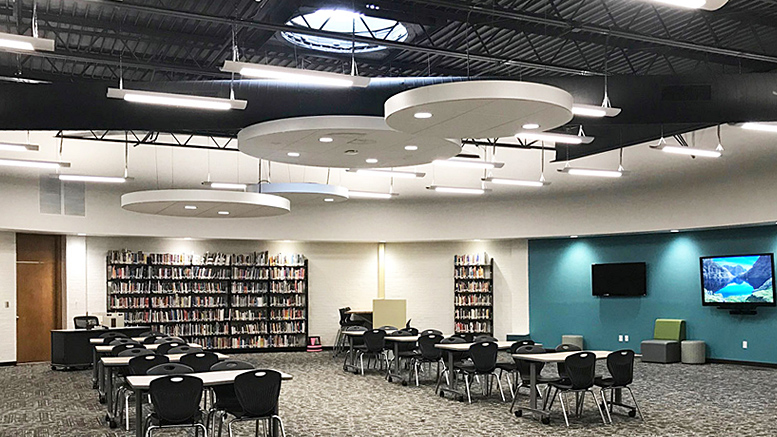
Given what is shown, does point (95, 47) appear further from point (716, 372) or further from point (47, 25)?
point (716, 372)

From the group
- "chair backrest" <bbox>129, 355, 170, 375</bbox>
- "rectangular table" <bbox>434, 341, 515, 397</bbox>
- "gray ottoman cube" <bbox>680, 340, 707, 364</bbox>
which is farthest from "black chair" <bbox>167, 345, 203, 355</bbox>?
"gray ottoman cube" <bbox>680, 340, 707, 364</bbox>

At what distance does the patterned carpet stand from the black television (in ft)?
11.8

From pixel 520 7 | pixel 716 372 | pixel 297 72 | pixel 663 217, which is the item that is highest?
pixel 520 7

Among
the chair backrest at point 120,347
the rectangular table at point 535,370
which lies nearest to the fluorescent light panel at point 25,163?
the chair backrest at point 120,347

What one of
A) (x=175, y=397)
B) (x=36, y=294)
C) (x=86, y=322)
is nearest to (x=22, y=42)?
(x=175, y=397)

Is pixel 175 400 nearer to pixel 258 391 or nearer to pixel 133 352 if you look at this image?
pixel 258 391

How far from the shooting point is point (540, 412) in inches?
387

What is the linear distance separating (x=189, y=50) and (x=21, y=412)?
24.7ft

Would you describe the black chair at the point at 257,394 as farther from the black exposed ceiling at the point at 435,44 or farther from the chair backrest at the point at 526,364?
the black exposed ceiling at the point at 435,44

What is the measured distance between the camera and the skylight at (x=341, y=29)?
1445 cm

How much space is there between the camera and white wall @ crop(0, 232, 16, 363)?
17625 mm

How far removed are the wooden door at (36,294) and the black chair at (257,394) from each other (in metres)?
12.6

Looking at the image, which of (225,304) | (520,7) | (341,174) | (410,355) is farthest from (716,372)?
(225,304)

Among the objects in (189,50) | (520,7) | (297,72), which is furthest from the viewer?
(189,50)
